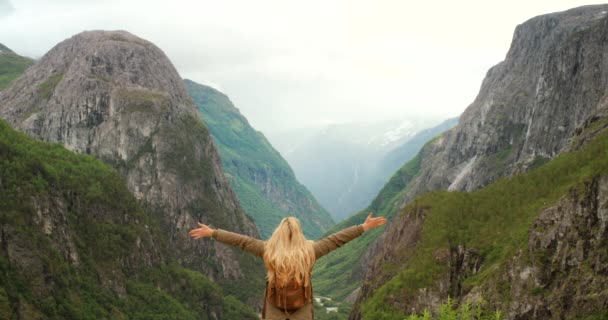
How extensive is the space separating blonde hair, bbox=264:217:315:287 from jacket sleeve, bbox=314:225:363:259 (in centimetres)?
43

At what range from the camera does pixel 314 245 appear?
15.6m

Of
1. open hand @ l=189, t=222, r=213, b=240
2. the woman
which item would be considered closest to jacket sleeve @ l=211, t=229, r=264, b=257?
the woman

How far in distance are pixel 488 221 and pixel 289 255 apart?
479 feet

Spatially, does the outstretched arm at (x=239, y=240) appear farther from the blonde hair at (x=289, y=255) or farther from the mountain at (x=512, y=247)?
the mountain at (x=512, y=247)

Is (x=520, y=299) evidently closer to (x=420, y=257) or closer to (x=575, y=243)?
(x=575, y=243)

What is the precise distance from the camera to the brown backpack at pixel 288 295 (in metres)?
14.8

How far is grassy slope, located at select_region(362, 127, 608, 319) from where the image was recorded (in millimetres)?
133000

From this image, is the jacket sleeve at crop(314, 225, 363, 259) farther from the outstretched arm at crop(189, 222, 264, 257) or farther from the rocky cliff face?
the rocky cliff face

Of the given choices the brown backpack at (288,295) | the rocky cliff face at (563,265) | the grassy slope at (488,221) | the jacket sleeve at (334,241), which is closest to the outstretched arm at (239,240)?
the brown backpack at (288,295)

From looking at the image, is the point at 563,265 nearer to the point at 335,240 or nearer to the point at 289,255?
the point at 335,240

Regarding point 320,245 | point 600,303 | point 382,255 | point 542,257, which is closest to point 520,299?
point 542,257

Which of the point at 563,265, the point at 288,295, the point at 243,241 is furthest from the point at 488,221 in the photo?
the point at 288,295

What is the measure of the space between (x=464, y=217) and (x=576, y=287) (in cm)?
6328

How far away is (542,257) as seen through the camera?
363ft
